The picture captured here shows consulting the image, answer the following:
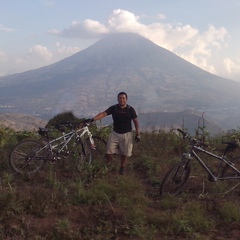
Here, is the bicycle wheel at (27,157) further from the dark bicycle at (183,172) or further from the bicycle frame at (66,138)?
the dark bicycle at (183,172)

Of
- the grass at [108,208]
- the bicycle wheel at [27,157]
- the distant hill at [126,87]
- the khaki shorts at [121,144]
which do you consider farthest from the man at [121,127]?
the distant hill at [126,87]

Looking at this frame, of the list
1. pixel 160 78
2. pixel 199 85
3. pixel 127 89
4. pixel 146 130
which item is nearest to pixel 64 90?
pixel 127 89

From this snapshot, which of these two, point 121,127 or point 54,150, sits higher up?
point 121,127

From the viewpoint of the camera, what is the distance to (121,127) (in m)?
8.31

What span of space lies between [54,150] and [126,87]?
13850 centimetres

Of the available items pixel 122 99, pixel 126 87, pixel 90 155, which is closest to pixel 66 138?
pixel 90 155

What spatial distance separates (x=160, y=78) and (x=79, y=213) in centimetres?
15836

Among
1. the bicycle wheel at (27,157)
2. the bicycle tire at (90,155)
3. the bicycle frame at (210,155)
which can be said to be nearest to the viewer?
the bicycle frame at (210,155)

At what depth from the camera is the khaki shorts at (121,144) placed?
27.3 feet

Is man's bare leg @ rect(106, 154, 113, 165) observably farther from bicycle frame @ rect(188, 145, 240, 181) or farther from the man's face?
bicycle frame @ rect(188, 145, 240, 181)

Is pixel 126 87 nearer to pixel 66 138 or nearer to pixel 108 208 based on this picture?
pixel 66 138

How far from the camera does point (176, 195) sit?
705cm

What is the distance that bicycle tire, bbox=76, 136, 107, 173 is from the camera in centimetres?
830

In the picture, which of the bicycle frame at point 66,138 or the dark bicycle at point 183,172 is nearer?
the dark bicycle at point 183,172
